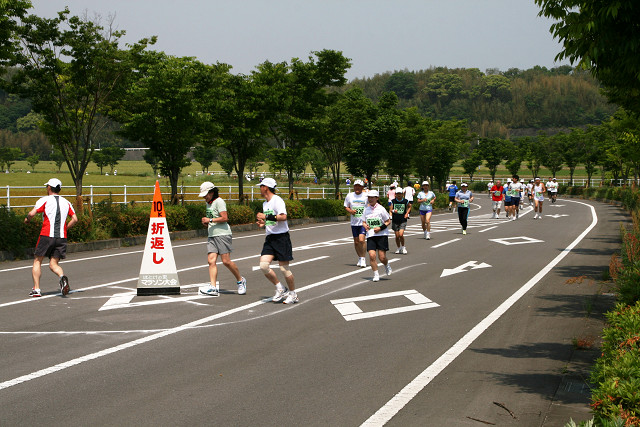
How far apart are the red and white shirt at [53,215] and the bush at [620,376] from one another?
8.67 metres

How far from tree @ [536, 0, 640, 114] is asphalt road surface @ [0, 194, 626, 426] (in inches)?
122

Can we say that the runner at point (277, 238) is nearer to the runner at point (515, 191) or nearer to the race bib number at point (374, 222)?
the race bib number at point (374, 222)

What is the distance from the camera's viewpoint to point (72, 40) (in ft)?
76.2

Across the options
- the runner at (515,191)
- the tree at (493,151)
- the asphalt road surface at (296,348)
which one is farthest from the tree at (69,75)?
the tree at (493,151)

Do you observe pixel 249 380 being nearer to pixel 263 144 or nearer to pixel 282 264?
pixel 282 264

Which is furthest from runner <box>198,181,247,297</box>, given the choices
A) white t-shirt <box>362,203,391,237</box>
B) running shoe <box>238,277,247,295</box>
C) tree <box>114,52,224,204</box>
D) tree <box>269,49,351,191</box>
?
tree <box>269,49,351,191</box>

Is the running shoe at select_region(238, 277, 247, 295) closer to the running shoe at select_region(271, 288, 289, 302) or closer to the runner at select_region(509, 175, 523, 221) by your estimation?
the running shoe at select_region(271, 288, 289, 302)

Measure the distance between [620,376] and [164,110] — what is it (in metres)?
22.6

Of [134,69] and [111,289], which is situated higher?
[134,69]

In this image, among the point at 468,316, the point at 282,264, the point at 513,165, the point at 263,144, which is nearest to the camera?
the point at 468,316

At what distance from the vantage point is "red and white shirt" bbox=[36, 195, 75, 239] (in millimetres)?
11500

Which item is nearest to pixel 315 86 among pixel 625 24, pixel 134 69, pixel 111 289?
pixel 134 69

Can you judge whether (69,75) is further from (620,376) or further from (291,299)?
(620,376)

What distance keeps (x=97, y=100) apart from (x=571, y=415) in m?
21.9
